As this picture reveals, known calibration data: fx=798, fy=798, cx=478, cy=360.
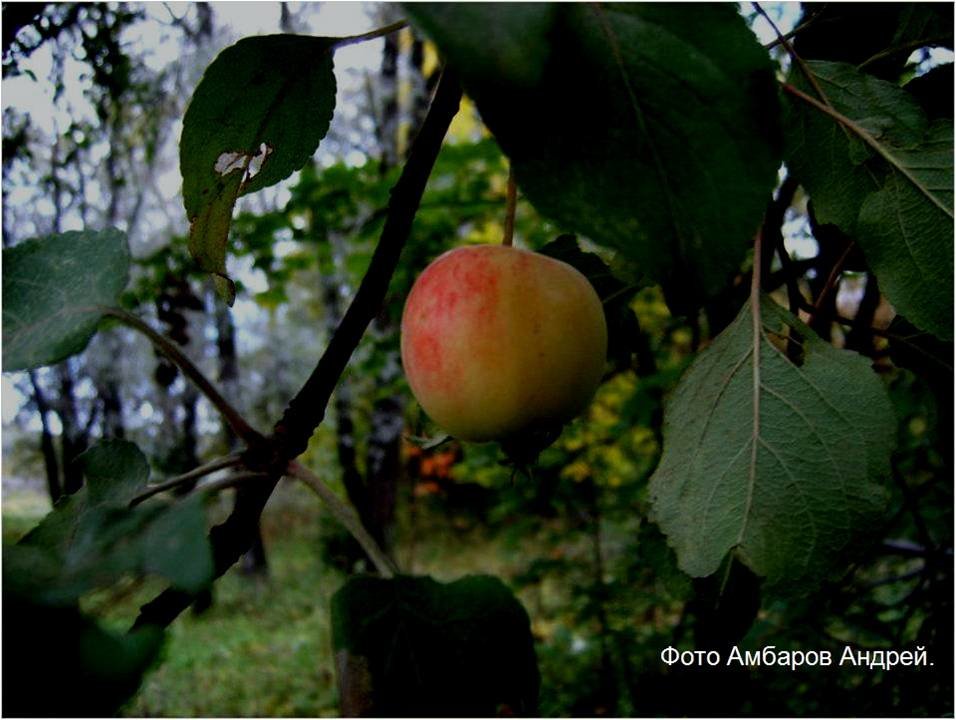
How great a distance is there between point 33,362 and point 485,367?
8.5 inches

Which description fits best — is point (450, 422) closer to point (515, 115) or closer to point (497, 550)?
point (515, 115)

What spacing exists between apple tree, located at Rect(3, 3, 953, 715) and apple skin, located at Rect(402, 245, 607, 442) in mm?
16

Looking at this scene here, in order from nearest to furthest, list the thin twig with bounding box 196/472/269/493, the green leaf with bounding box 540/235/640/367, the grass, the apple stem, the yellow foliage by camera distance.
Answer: the thin twig with bounding box 196/472/269/493, the apple stem, the green leaf with bounding box 540/235/640/367, the yellow foliage, the grass

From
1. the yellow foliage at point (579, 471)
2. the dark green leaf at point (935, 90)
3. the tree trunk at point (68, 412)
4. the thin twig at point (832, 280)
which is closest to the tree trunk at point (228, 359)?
the tree trunk at point (68, 412)

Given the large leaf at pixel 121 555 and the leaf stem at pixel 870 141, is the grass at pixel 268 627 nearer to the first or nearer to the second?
the large leaf at pixel 121 555

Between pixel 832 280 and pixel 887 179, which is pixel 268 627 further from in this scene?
pixel 887 179

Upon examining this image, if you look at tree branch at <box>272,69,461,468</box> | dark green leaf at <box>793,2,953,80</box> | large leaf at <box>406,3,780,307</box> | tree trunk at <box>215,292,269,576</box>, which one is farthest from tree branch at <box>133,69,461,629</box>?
tree trunk at <box>215,292,269,576</box>

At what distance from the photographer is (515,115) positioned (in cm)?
28

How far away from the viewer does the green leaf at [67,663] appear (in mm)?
257

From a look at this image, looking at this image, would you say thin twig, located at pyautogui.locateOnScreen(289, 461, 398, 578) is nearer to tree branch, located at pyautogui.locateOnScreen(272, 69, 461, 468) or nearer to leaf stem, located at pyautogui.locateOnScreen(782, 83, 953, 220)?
tree branch, located at pyautogui.locateOnScreen(272, 69, 461, 468)

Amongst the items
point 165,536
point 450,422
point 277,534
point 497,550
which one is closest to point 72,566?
point 165,536

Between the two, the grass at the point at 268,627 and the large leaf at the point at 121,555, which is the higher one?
the large leaf at the point at 121,555

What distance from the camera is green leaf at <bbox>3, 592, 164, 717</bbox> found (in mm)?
257

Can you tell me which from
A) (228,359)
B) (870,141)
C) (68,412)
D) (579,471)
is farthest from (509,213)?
(228,359)
